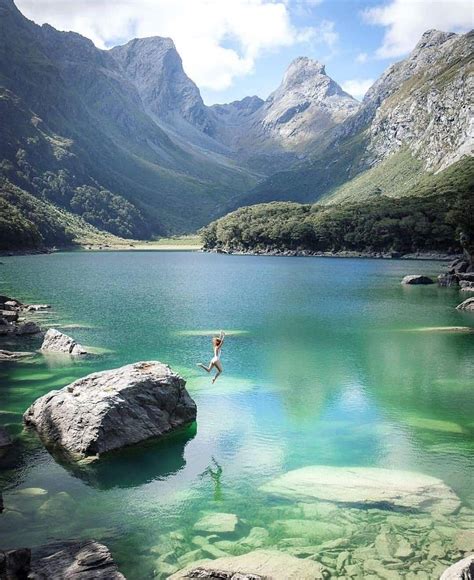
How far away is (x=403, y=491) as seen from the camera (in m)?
21.2

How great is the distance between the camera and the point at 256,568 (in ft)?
51.9

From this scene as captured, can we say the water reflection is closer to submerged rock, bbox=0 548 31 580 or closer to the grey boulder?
submerged rock, bbox=0 548 31 580

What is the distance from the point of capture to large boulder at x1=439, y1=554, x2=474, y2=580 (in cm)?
1384

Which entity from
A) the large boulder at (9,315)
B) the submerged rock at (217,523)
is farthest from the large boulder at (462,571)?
the large boulder at (9,315)

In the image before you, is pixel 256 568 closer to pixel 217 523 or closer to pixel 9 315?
pixel 217 523

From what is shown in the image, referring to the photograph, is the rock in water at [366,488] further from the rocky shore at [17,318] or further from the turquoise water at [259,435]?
the rocky shore at [17,318]

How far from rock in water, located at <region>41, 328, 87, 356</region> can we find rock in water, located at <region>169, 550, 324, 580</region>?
3052 centimetres

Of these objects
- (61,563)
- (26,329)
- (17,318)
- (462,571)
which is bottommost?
(61,563)

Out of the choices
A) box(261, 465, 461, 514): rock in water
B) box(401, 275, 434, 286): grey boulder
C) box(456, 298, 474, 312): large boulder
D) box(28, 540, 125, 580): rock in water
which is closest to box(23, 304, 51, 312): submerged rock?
box(456, 298, 474, 312): large boulder

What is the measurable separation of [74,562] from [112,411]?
971 cm

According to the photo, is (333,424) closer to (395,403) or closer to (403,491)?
(395,403)

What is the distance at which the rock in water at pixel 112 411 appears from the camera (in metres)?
24.6

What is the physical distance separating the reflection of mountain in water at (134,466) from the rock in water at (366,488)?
182 inches

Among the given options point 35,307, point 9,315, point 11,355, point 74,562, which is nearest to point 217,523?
point 74,562
